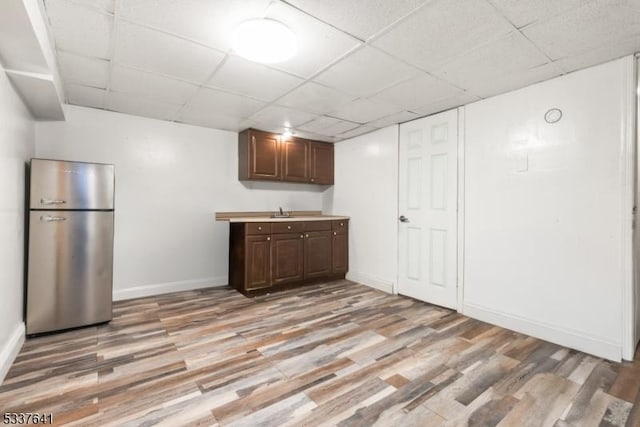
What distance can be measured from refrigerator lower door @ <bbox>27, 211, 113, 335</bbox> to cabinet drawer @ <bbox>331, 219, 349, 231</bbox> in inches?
112

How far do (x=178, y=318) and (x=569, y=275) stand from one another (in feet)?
12.1

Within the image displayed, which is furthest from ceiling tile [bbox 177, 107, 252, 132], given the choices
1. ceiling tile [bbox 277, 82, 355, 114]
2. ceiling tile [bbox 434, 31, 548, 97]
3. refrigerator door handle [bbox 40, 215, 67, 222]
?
ceiling tile [bbox 434, 31, 548, 97]

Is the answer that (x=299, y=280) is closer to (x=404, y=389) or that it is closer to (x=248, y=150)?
(x=248, y=150)

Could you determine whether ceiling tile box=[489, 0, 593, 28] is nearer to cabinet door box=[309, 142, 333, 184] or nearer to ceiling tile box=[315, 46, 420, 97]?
ceiling tile box=[315, 46, 420, 97]

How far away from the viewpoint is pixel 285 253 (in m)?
4.11

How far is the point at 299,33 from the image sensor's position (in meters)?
1.94

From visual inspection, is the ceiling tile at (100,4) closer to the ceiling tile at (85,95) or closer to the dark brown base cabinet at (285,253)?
the ceiling tile at (85,95)

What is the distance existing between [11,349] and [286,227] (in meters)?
2.78

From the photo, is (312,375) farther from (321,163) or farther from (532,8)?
(321,163)

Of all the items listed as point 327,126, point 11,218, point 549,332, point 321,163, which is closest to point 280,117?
point 327,126

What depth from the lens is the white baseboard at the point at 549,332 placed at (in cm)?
229

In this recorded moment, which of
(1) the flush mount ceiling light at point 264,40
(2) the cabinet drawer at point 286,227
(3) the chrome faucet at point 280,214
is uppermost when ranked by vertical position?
(1) the flush mount ceiling light at point 264,40

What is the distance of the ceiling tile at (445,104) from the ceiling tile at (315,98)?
36.2 inches

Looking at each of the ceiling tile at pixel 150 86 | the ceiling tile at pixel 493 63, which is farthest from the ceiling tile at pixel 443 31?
the ceiling tile at pixel 150 86
